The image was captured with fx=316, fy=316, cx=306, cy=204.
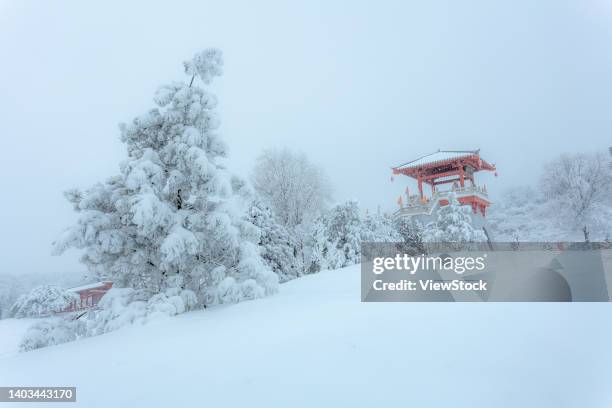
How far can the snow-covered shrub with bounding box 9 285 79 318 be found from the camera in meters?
6.73

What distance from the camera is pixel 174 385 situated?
2.80m

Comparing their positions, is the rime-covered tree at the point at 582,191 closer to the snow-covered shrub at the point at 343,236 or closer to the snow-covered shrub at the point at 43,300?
the snow-covered shrub at the point at 343,236

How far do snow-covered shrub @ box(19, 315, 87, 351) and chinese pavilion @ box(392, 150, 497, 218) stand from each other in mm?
19749

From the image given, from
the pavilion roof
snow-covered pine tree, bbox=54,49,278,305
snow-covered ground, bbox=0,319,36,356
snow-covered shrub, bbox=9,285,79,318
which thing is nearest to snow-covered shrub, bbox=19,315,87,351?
snow-covered shrub, bbox=9,285,79,318

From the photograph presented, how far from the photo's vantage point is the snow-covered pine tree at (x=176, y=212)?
6457 millimetres

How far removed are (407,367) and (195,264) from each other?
570 cm

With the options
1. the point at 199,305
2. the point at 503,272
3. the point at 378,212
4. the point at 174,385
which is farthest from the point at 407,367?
the point at 378,212

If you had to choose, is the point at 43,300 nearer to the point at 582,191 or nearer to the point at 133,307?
the point at 133,307

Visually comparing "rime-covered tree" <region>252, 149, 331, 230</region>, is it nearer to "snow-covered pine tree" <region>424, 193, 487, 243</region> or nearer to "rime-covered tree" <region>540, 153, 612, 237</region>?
"snow-covered pine tree" <region>424, 193, 487, 243</region>

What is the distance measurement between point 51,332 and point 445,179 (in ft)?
85.6

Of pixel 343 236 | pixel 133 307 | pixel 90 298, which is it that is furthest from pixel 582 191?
pixel 90 298

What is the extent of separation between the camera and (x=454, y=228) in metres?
14.9

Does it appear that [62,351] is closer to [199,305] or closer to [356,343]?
[199,305]

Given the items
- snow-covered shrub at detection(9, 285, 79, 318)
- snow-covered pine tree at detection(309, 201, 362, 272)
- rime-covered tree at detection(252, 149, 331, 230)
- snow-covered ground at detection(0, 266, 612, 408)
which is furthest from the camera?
rime-covered tree at detection(252, 149, 331, 230)
